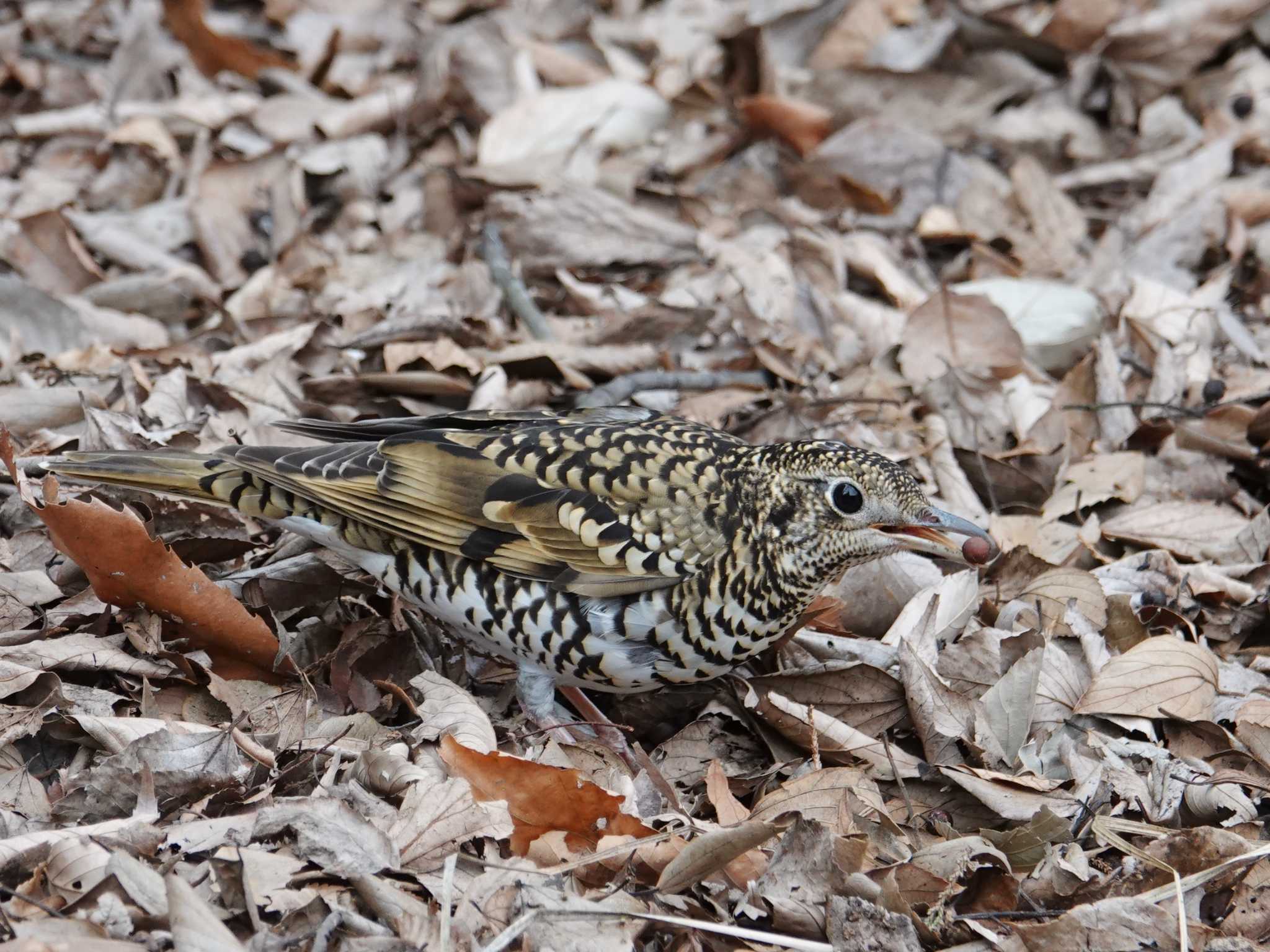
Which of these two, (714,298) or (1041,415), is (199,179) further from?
(1041,415)

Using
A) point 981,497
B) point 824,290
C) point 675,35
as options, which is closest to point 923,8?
point 675,35

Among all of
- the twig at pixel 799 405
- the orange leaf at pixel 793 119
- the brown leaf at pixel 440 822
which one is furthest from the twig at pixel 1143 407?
the brown leaf at pixel 440 822

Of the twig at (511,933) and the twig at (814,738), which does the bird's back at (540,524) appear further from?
the twig at (511,933)

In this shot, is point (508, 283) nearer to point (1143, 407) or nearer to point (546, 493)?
point (546, 493)

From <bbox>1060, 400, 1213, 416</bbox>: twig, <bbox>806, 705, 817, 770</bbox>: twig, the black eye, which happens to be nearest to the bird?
the black eye

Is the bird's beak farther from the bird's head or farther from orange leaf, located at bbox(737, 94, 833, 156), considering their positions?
orange leaf, located at bbox(737, 94, 833, 156)
